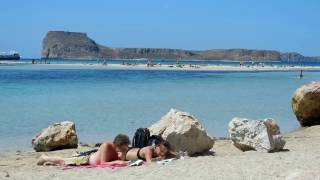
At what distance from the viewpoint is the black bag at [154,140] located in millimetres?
9969

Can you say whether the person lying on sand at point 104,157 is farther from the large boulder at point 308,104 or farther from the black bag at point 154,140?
the large boulder at point 308,104

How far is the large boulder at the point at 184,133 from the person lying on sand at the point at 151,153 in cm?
106

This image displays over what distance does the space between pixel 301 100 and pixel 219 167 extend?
28.7ft

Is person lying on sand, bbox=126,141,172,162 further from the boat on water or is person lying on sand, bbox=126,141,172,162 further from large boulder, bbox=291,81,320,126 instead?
the boat on water

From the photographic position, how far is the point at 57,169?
29.9ft

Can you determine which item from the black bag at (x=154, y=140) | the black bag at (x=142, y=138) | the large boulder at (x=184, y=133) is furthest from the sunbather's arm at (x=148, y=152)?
the large boulder at (x=184, y=133)

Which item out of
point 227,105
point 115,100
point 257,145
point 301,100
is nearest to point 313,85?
point 301,100

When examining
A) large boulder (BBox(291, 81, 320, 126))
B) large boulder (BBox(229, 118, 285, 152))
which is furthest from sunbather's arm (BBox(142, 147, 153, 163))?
large boulder (BBox(291, 81, 320, 126))

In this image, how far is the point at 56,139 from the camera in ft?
41.2

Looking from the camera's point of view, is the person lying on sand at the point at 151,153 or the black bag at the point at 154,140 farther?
the black bag at the point at 154,140

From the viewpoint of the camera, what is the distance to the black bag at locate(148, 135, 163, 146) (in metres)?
9.97

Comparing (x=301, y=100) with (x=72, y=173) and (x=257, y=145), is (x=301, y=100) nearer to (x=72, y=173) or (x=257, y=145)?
(x=257, y=145)

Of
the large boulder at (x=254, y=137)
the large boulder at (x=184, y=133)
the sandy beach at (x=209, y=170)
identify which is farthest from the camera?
the large boulder at (x=184, y=133)

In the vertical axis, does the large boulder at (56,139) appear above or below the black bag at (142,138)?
below
